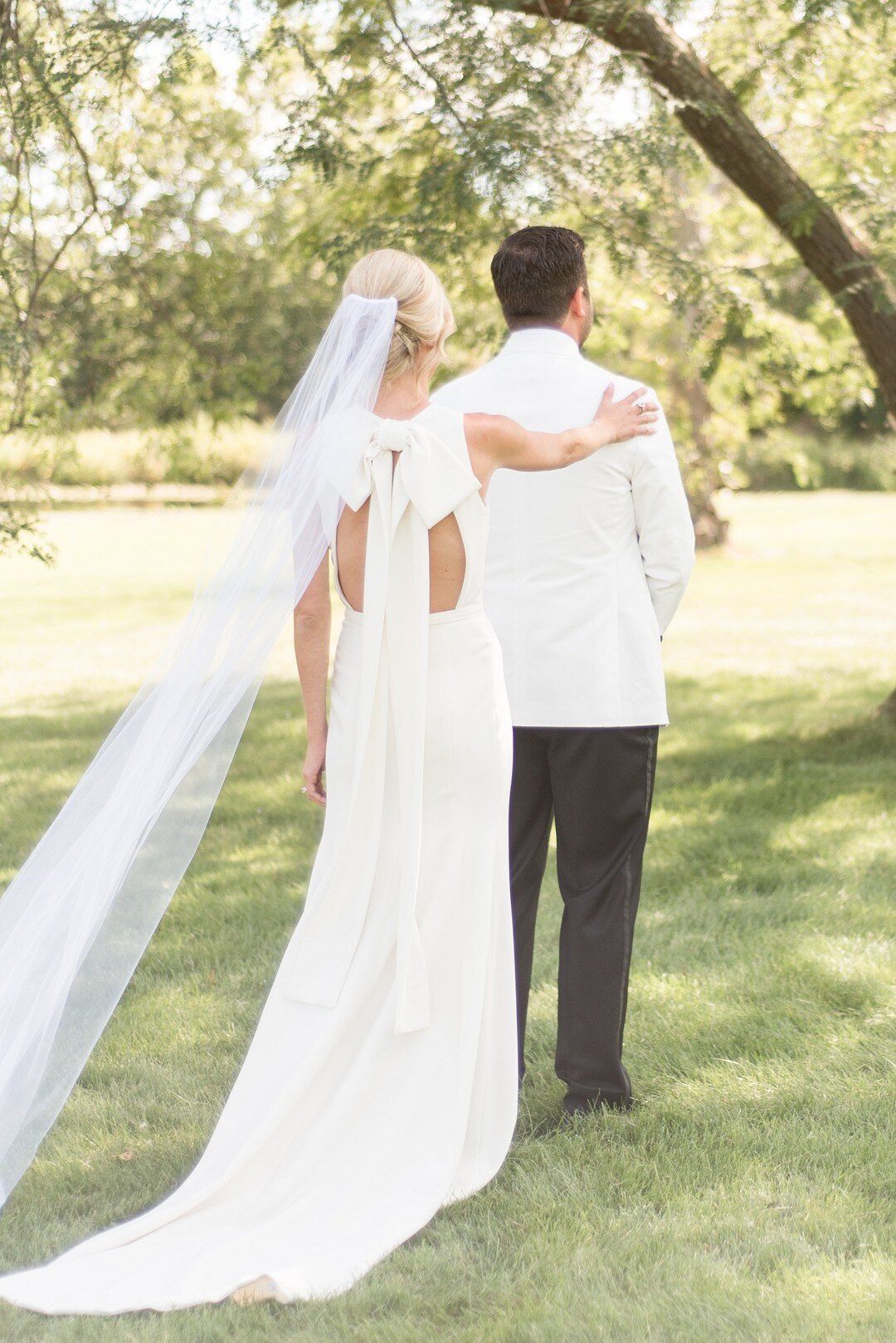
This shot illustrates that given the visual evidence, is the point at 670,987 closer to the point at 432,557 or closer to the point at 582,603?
the point at 582,603

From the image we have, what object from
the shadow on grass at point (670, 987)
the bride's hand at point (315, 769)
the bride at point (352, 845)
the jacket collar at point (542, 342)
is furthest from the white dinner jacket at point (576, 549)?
the shadow on grass at point (670, 987)

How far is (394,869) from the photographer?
10.5ft

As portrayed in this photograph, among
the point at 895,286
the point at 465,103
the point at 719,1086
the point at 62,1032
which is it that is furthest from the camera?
the point at 895,286

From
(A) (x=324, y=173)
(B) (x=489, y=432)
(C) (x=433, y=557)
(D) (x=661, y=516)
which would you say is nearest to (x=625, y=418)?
(D) (x=661, y=516)

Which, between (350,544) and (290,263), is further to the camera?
(290,263)

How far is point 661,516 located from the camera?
11.4ft

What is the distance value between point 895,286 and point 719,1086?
17.2 feet

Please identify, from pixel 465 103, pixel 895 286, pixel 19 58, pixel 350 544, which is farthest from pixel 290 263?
pixel 350 544

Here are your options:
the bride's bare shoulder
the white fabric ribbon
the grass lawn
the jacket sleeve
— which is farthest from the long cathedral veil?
the jacket sleeve

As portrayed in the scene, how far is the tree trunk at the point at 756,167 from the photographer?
656 cm

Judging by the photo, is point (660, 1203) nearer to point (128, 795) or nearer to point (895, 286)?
point (128, 795)

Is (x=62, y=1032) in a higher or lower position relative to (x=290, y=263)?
lower

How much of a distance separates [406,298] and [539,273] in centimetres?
49

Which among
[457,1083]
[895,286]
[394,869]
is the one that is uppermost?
[895,286]
